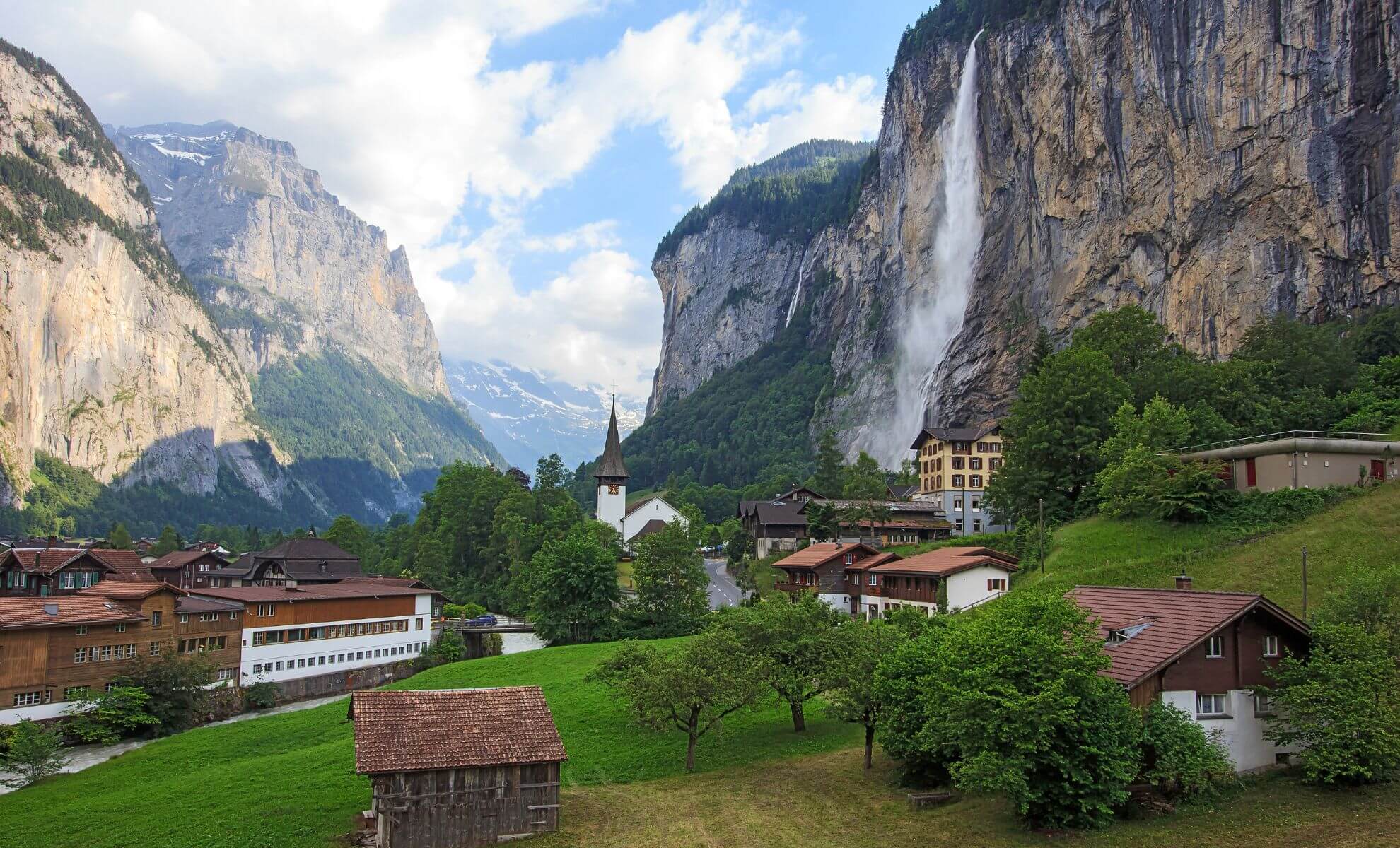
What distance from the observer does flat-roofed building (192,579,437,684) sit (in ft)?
194

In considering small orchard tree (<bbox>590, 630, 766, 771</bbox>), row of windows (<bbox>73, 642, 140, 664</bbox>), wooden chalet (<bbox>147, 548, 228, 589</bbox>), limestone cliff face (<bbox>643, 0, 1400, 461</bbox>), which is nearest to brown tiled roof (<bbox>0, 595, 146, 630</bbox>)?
row of windows (<bbox>73, 642, 140, 664</bbox>)

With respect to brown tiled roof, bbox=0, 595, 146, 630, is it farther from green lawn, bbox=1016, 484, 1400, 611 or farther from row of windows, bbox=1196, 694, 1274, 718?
row of windows, bbox=1196, 694, 1274, 718

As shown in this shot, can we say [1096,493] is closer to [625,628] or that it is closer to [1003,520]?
[1003,520]

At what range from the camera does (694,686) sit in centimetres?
3228

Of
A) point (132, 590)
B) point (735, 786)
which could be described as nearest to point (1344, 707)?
point (735, 786)

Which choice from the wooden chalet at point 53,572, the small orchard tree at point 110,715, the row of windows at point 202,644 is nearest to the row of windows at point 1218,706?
the small orchard tree at point 110,715

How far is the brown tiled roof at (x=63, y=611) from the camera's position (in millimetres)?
45938

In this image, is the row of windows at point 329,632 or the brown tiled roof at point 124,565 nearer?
the row of windows at point 329,632

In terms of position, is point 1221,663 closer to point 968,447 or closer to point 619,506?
point 968,447

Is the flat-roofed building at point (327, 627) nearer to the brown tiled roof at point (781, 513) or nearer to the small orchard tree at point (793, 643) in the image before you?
the brown tiled roof at point (781, 513)

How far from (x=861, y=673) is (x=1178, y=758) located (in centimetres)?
986

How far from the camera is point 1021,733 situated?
72.0 feet

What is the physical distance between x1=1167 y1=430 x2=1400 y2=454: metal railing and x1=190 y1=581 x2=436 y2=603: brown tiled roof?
52.1 meters

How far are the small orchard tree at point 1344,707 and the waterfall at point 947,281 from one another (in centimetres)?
10478
